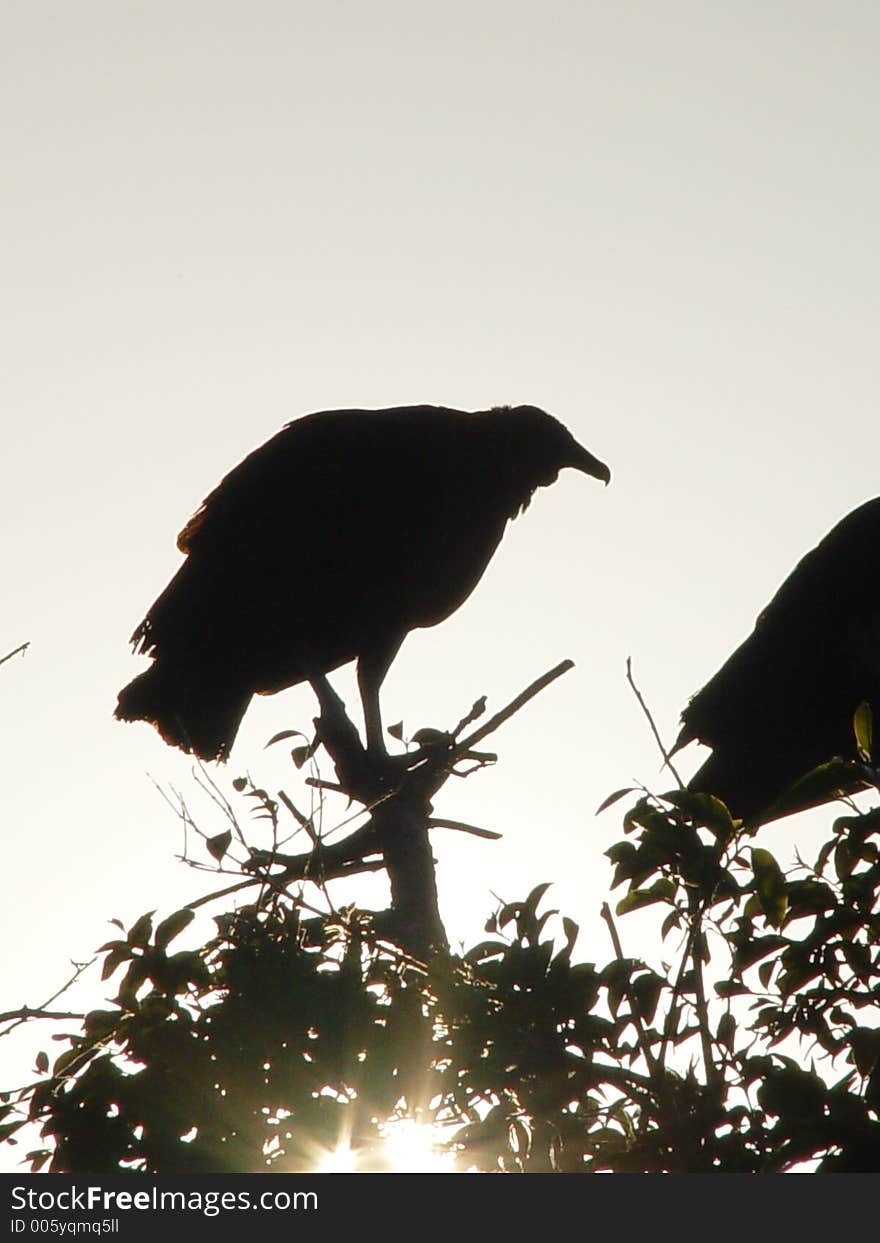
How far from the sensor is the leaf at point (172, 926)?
114 inches

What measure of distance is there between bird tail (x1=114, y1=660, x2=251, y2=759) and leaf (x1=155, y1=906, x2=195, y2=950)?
70.2 inches

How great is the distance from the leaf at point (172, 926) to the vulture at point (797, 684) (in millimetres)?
1884

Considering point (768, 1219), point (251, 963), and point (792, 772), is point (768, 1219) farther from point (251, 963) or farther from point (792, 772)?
point (792, 772)

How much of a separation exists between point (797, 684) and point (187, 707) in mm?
1937

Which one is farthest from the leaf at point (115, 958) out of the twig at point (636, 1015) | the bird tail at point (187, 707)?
the bird tail at point (187, 707)

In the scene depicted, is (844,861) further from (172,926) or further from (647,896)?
(172,926)

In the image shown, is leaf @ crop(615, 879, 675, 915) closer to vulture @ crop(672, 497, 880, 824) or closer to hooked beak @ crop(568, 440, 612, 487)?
vulture @ crop(672, 497, 880, 824)

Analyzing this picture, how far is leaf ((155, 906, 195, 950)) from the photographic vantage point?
2.90 m

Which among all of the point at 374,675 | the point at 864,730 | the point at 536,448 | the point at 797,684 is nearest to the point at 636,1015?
the point at 864,730

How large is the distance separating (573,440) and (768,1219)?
142 inches

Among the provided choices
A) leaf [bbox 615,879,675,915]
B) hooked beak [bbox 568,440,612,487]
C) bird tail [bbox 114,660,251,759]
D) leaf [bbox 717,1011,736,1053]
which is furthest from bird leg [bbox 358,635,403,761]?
leaf [bbox 717,1011,736,1053]

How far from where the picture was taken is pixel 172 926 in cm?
292

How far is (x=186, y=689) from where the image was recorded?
16.0 ft

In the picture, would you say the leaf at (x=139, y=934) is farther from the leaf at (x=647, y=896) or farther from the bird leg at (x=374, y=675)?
the bird leg at (x=374, y=675)
